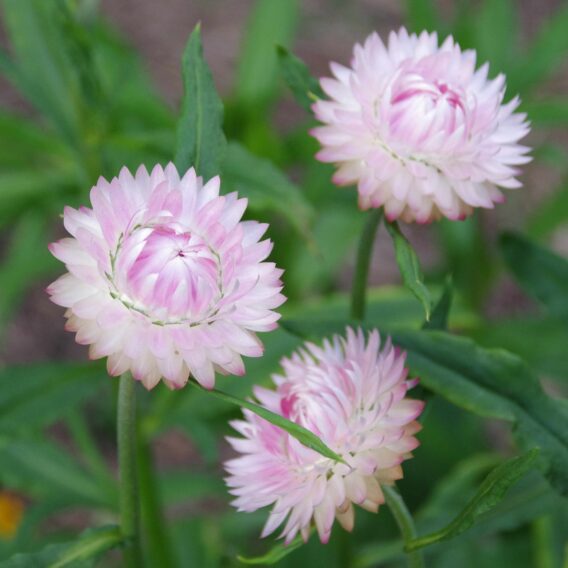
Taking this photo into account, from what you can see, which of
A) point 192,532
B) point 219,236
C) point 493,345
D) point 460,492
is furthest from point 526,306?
point 219,236

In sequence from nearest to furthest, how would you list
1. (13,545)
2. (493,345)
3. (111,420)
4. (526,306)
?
1. (13,545)
2. (493,345)
3. (111,420)
4. (526,306)

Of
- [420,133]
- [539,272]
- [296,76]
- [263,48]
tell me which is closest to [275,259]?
[263,48]

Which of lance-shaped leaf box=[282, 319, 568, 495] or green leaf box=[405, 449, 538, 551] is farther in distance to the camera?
lance-shaped leaf box=[282, 319, 568, 495]

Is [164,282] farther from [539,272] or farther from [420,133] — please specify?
[539,272]

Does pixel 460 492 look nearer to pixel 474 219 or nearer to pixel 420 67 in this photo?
pixel 420 67

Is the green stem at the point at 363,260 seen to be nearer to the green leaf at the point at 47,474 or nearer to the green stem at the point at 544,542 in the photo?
the green stem at the point at 544,542

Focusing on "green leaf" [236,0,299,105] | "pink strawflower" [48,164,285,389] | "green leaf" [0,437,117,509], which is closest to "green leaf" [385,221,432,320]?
"pink strawflower" [48,164,285,389]

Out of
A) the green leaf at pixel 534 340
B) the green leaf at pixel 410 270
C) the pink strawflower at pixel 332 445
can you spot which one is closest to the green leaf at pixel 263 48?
the green leaf at pixel 534 340

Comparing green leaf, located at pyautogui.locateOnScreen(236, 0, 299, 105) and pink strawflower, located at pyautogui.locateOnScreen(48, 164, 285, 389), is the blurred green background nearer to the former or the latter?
green leaf, located at pyautogui.locateOnScreen(236, 0, 299, 105)
